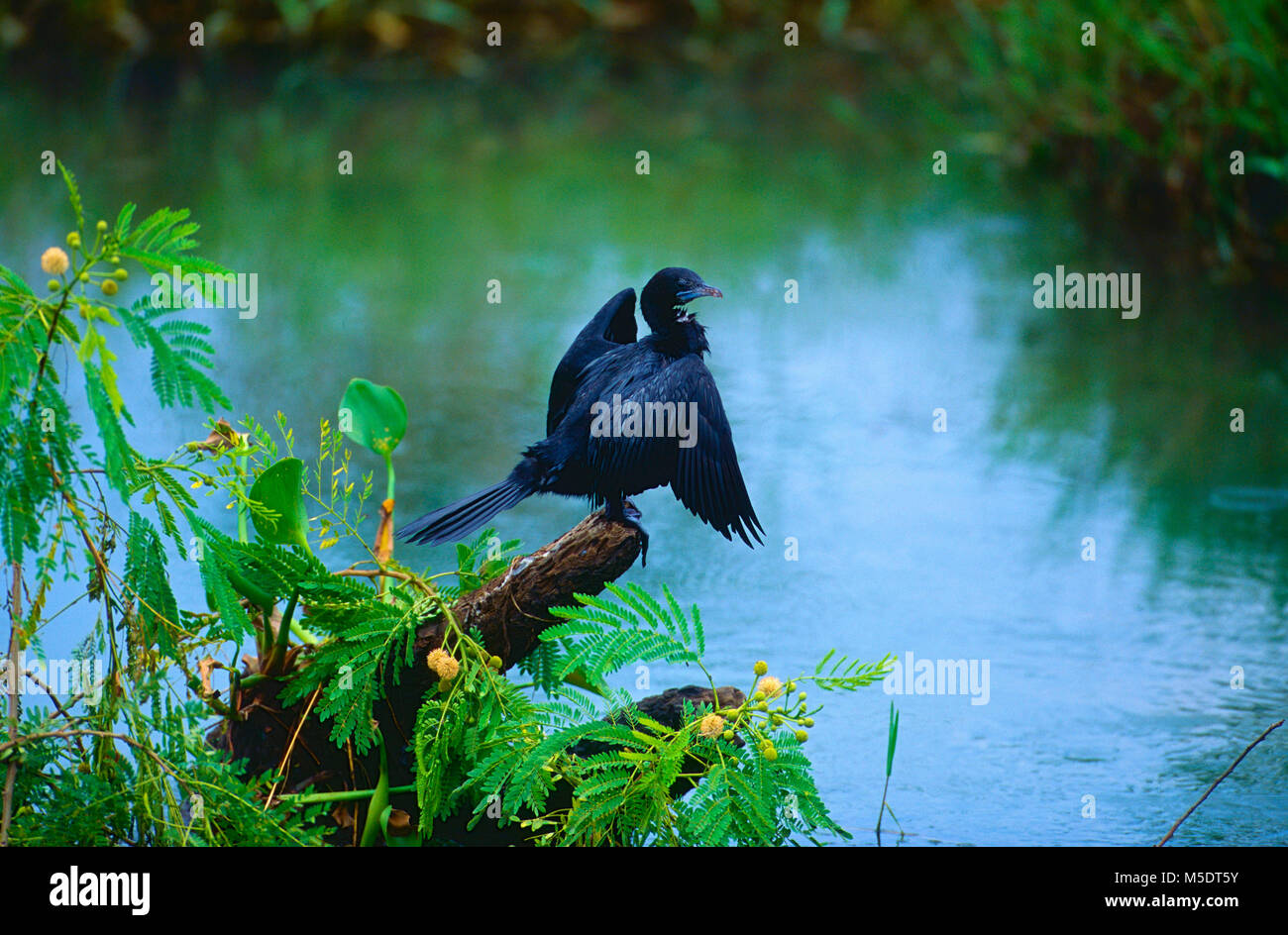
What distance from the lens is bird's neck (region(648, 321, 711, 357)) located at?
7.64ft

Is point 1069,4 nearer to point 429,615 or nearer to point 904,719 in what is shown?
point 904,719

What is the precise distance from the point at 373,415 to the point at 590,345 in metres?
0.37

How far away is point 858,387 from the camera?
13.5ft

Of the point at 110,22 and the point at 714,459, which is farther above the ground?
the point at 110,22

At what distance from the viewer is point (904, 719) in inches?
106

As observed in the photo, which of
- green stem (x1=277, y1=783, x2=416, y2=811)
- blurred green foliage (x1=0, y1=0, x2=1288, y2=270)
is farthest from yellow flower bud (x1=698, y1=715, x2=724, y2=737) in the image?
blurred green foliage (x1=0, y1=0, x2=1288, y2=270)

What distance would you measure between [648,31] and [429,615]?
6.64 metres

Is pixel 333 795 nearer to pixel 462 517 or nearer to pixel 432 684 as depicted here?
pixel 432 684

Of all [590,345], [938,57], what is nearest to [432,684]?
[590,345]

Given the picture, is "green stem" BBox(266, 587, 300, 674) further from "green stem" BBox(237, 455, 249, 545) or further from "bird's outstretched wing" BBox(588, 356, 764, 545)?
"bird's outstretched wing" BBox(588, 356, 764, 545)

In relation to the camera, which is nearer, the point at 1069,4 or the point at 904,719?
the point at 904,719
